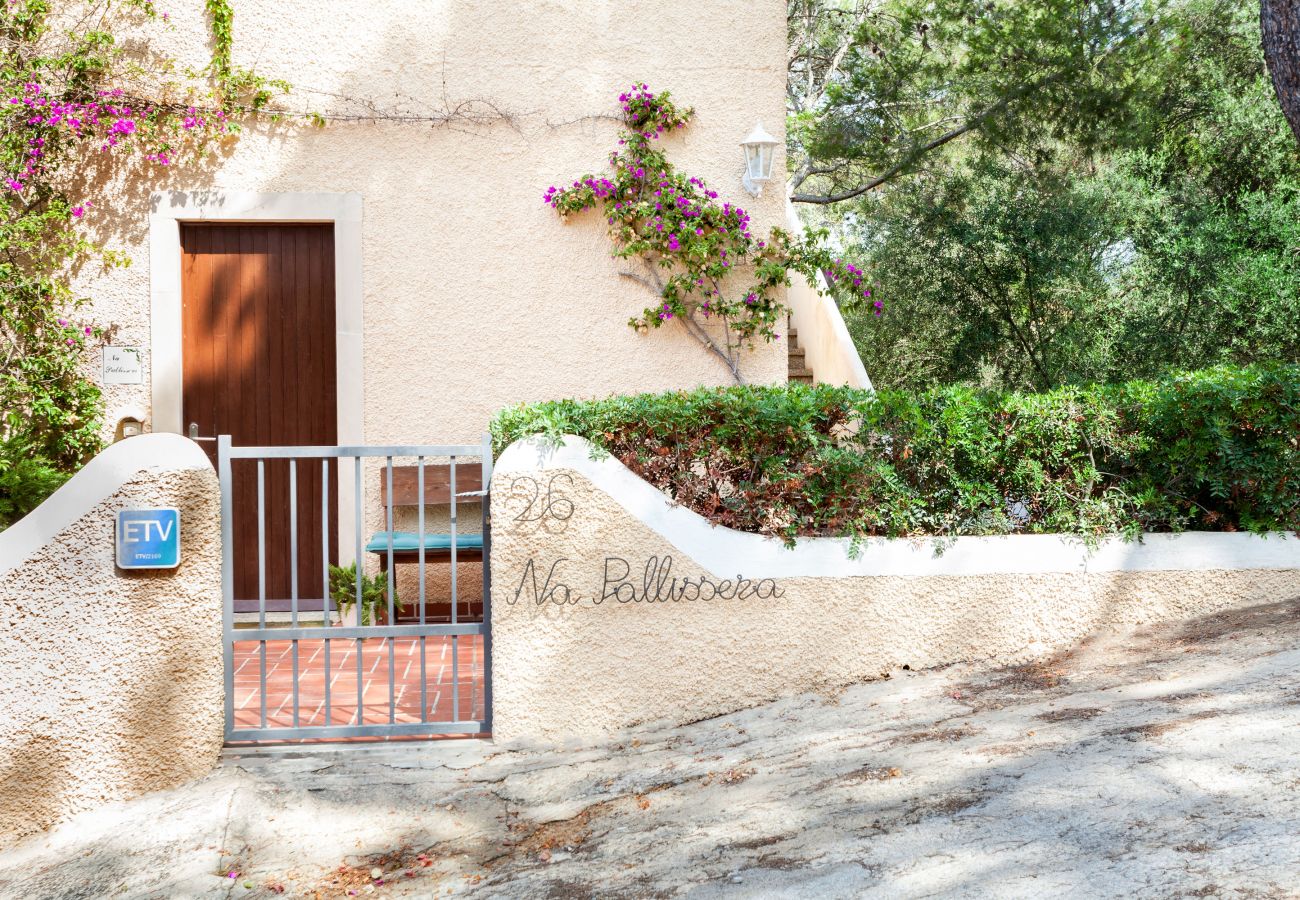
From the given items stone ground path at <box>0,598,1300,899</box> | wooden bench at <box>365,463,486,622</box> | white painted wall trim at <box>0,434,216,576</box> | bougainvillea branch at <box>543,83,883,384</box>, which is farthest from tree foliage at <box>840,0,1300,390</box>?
white painted wall trim at <box>0,434,216,576</box>

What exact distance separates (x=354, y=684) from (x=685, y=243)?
132 inches

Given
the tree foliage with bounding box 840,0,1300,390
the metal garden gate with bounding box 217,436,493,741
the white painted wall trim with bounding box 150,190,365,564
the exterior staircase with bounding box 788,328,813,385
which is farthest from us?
the tree foliage with bounding box 840,0,1300,390

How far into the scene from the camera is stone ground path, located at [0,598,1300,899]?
3.12 m

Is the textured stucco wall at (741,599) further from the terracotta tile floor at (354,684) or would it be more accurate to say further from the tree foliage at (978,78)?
the tree foliage at (978,78)

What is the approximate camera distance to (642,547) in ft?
15.0

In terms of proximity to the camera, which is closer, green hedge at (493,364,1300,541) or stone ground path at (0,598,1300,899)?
stone ground path at (0,598,1300,899)

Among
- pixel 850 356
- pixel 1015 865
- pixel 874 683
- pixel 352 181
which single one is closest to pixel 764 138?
pixel 850 356

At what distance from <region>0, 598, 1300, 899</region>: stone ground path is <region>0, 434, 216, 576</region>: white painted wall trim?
1.07 metres

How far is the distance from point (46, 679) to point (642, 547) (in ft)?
7.74

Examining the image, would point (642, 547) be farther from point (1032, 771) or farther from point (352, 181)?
point (352, 181)

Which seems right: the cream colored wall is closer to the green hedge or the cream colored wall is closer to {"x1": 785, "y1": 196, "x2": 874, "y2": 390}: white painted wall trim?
{"x1": 785, "y1": 196, "x2": 874, "y2": 390}: white painted wall trim

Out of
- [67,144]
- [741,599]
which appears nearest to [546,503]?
[741,599]

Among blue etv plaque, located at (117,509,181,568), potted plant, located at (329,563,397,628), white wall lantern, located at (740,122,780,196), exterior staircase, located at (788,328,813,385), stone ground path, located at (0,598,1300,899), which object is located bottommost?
stone ground path, located at (0,598,1300,899)

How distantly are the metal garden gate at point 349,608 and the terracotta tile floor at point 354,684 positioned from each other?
0.4 inches
